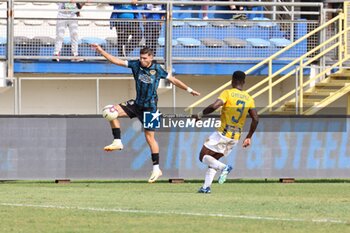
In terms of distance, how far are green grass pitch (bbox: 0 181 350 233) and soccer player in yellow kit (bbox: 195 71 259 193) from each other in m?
0.39

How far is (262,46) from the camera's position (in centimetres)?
2575

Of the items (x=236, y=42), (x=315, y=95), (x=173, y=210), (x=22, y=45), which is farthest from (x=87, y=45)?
(x=173, y=210)

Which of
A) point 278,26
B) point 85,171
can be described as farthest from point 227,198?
point 278,26

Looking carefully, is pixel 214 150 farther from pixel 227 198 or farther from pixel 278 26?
pixel 278 26

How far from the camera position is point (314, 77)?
82.2ft

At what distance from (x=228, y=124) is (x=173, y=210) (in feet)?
12.8

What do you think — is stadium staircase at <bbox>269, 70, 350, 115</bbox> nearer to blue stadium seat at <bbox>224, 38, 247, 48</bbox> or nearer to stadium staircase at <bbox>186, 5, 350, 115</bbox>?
stadium staircase at <bbox>186, 5, 350, 115</bbox>

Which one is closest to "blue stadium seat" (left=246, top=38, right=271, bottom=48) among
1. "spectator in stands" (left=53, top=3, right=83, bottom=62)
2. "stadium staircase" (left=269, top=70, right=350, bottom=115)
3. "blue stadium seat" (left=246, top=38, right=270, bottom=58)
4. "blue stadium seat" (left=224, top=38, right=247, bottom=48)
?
"blue stadium seat" (left=246, top=38, right=270, bottom=58)

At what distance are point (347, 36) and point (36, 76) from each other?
283 inches

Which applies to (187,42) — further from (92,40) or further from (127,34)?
(92,40)

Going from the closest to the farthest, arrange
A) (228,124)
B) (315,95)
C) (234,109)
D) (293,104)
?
(234,109), (228,124), (293,104), (315,95)

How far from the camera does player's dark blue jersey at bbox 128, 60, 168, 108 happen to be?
1880 cm

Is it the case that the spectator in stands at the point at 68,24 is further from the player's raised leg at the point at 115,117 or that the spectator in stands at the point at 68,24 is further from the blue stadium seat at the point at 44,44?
the player's raised leg at the point at 115,117

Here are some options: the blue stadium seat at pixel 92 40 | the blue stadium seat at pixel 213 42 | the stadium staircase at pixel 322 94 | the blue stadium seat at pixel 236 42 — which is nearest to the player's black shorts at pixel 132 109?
the stadium staircase at pixel 322 94
